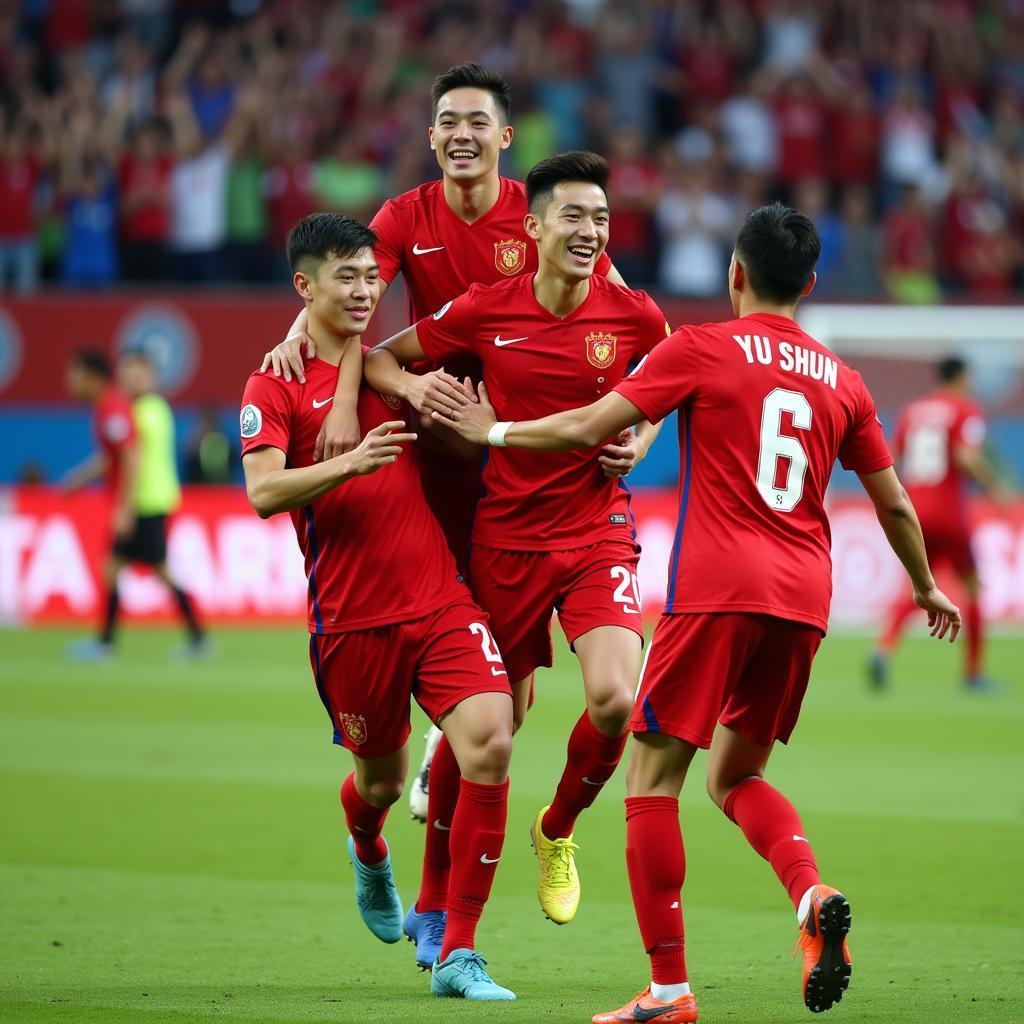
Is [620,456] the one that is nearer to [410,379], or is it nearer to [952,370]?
[410,379]

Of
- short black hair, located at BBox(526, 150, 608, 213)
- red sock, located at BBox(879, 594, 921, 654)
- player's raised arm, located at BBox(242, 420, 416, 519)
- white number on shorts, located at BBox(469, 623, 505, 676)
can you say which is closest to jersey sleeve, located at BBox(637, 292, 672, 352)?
short black hair, located at BBox(526, 150, 608, 213)

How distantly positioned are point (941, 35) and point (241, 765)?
16399 millimetres

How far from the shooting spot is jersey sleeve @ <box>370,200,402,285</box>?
6.63 meters

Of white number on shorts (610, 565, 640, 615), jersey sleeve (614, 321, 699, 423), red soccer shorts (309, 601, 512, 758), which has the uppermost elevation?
jersey sleeve (614, 321, 699, 423)

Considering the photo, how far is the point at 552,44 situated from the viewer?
22312mm

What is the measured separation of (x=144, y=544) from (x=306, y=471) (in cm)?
1008

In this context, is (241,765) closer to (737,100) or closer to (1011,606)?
(1011,606)

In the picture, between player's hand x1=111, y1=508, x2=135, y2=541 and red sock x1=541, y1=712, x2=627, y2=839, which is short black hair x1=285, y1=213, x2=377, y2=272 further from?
player's hand x1=111, y1=508, x2=135, y2=541

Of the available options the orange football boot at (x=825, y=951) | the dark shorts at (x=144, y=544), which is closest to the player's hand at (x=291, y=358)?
the orange football boot at (x=825, y=951)

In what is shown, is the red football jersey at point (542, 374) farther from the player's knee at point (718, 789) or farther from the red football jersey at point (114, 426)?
the red football jersey at point (114, 426)

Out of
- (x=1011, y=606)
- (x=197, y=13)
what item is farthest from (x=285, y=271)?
(x=1011, y=606)

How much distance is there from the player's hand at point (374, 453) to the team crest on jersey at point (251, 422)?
0.35 metres

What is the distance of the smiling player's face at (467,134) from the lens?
21.6ft

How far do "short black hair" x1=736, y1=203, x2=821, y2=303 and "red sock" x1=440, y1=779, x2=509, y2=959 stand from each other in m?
1.77
